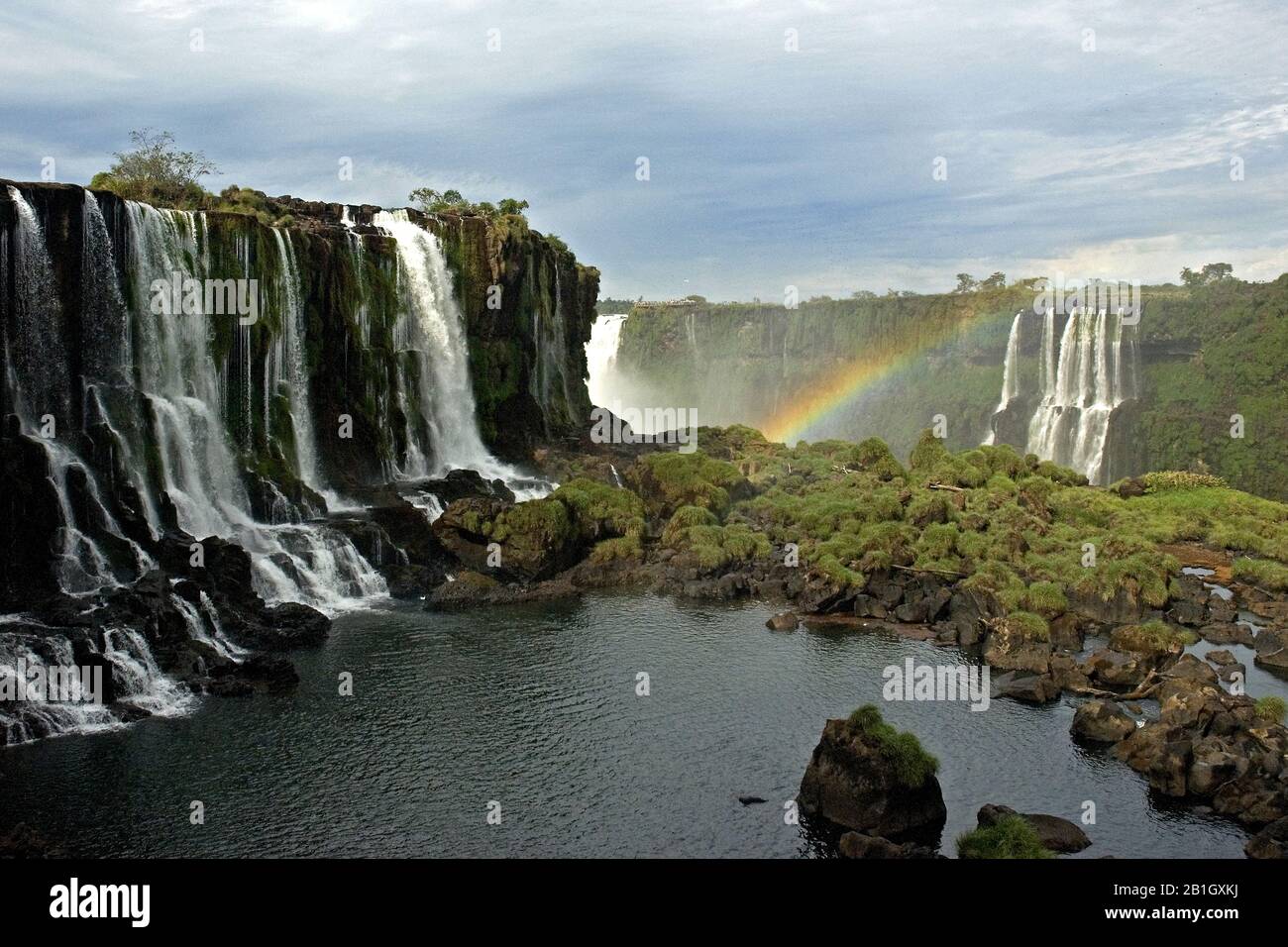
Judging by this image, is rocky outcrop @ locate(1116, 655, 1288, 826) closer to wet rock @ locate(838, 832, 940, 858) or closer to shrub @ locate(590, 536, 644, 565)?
wet rock @ locate(838, 832, 940, 858)

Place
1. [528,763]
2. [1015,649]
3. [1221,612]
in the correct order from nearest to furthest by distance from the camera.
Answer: [528,763] → [1015,649] → [1221,612]

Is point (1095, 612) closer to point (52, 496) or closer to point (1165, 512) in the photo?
point (1165, 512)

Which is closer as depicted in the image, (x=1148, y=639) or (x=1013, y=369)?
(x=1148, y=639)

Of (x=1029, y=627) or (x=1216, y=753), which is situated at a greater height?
(x=1029, y=627)

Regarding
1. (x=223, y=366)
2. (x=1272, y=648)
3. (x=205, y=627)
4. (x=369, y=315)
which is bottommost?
(x=1272, y=648)

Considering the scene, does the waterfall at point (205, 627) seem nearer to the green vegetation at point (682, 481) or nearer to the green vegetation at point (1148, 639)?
the green vegetation at point (682, 481)

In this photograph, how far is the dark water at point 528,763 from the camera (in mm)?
22016

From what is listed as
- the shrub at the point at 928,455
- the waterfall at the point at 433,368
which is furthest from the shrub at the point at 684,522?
the shrub at the point at 928,455

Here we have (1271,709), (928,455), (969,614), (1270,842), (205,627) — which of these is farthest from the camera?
(928,455)

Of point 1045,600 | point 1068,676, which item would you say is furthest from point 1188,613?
point 1068,676

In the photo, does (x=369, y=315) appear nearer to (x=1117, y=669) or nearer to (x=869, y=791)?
(x=1117, y=669)

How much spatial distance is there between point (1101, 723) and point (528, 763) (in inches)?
568

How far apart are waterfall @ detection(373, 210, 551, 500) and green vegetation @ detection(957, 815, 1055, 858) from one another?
3610cm

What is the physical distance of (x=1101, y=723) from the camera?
2764 cm
